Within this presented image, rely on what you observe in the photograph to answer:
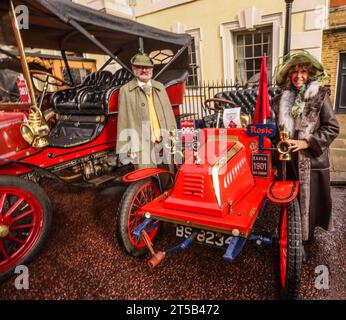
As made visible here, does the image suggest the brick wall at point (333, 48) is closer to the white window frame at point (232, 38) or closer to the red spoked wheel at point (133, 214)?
the white window frame at point (232, 38)

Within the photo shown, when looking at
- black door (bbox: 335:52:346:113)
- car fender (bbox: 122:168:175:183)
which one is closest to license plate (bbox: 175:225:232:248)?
car fender (bbox: 122:168:175:183)

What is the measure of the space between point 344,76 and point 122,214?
30.2ft

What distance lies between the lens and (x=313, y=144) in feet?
7.21

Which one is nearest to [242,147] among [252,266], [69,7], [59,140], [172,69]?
[252,266]

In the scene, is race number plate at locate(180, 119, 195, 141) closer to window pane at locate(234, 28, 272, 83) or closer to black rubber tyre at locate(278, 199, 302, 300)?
black rubber tyre at locate(278, 199, 302, 300)

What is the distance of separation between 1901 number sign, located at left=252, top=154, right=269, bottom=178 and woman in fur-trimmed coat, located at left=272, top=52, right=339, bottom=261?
0.24 m

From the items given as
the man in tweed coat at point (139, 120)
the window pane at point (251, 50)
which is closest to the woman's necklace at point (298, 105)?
the man in tweed coat at point (139, 120)

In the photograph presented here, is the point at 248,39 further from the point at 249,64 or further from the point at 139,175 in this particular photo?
the point at 139,175

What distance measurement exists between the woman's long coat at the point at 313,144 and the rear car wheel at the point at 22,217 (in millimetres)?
2479

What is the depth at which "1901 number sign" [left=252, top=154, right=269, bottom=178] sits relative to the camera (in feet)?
8.61

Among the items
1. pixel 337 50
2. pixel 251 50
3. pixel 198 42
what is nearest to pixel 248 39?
pixel 251 50

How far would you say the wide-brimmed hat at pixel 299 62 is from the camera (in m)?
2.17

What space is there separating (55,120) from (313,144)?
4348mm
